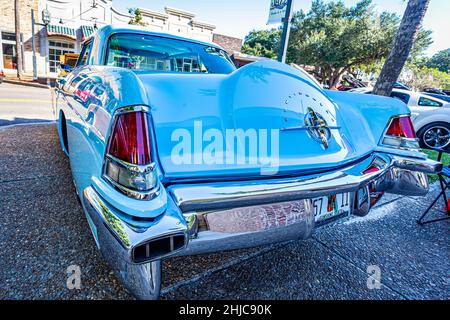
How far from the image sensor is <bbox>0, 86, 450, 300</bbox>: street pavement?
1520mm

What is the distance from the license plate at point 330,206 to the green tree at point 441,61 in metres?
68.4

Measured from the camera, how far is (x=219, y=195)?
113cm

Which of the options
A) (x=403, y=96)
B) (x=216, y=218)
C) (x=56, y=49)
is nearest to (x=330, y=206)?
(x=216, y=218)

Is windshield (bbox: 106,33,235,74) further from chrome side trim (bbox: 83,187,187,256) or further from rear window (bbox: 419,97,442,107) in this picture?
rear window (bbox: 419,97,442,107)

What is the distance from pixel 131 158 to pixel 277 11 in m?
5.55

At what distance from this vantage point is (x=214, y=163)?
48.6 inches

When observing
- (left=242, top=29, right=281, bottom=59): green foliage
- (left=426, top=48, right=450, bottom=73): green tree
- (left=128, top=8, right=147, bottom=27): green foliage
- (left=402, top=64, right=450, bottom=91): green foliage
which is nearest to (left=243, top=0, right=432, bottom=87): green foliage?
(left=402, top=64, right=450, bottom=91): green foliage

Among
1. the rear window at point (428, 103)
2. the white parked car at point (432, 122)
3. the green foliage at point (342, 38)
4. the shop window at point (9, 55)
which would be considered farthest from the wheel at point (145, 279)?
the shop window at point (9, 55)

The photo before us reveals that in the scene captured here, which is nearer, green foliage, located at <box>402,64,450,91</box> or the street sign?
the street sign

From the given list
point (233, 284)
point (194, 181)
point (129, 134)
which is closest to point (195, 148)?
point (194, 181)

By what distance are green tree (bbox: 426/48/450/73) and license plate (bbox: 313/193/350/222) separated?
68369 millimetres

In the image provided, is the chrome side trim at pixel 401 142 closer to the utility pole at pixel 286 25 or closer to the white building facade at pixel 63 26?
the utility pole at pixel 286 25

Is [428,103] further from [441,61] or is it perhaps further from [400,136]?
[441,61]

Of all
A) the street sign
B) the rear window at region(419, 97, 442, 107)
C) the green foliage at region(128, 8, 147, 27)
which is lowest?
the rear window at region(419, 97, 442, 107)
